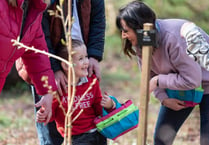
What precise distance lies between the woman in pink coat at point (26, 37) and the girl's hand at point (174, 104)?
96 cm

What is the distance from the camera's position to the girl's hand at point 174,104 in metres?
3.63

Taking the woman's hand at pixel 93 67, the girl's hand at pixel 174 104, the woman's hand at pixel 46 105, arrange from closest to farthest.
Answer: the woman's hand at pixel 46 105
the woman's hand at pixel 93 67
the girl's hand at pixel 174 104

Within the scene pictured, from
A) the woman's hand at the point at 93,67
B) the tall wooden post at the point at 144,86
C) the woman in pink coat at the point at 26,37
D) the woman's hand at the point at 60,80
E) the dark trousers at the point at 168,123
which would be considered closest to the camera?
the tall wooden post at the point at 144,86

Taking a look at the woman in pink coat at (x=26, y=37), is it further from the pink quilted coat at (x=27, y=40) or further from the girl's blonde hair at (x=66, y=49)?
the girl's blonde hair at (x=66, y=49)

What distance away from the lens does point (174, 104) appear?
3.65 m

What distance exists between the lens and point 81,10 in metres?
3.45

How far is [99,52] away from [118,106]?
0.44m

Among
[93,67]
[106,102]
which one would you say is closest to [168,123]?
[106,102]

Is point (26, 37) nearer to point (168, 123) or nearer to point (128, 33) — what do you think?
point (128, 33)

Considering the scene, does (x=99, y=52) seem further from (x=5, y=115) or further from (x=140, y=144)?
(x=5, y=115)

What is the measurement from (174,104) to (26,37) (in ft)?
4.38

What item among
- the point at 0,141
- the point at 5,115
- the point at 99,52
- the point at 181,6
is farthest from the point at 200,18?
the point at 99,52

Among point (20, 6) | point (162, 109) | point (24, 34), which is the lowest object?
point (162, 109)

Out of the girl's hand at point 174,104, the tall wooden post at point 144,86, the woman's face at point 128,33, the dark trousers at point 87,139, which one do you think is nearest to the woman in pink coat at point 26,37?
the dark trousers at point 87,139
